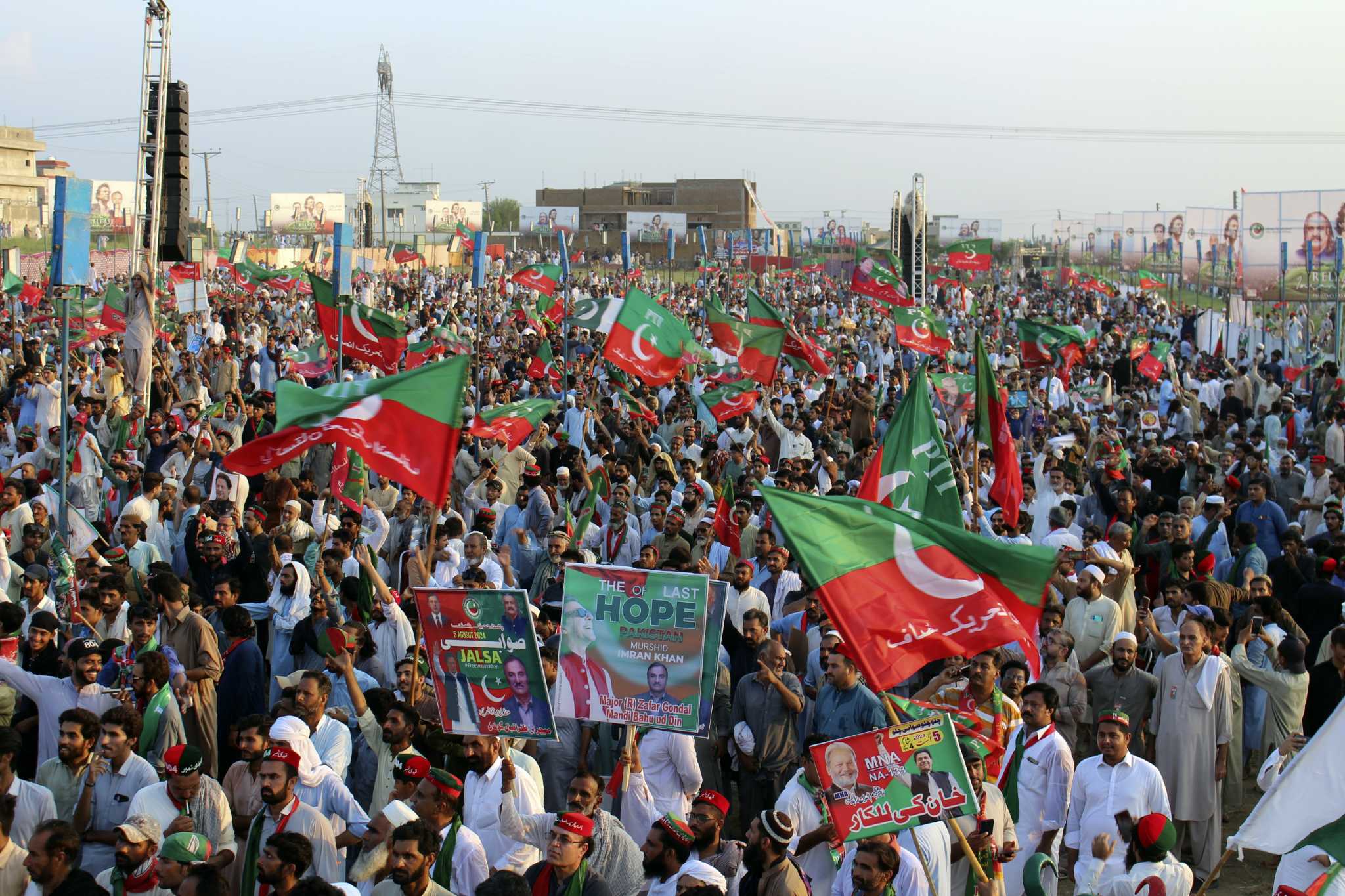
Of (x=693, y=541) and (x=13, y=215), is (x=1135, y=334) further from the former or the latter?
(x=13, y=215)

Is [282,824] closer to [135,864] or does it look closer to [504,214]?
[135,864]

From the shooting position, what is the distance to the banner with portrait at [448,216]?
10062 cm

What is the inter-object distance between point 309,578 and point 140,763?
2.83 m

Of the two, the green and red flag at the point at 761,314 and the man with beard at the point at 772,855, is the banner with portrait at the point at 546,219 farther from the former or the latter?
the man with beard at the point at 772,855

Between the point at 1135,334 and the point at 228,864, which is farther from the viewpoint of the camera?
the point at 1135,334

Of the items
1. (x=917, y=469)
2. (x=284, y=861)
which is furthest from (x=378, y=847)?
(x=917, y=469)

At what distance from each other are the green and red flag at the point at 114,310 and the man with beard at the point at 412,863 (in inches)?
642

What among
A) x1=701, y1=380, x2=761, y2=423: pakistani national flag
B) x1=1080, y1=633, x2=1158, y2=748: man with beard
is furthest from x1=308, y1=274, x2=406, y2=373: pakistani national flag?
x1=1080, y1=633, x2=1158, y2=748: man with beard

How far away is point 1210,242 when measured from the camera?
44.7m

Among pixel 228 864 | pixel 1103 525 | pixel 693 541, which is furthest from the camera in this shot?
pixel 1103 525

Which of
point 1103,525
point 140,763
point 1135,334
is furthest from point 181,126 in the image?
point 1135,334

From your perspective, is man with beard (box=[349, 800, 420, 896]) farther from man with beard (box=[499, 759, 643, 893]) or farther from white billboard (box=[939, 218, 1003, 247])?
white billboard (box=[939, 218, 1003, 247])

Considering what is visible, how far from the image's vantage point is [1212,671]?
799cm

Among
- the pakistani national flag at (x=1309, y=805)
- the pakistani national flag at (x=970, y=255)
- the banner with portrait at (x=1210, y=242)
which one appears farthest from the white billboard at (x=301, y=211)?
the pakistani national flag at (x=1309, y=805)
